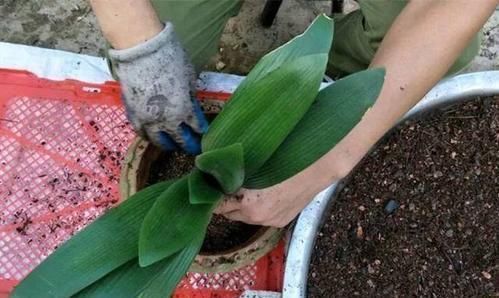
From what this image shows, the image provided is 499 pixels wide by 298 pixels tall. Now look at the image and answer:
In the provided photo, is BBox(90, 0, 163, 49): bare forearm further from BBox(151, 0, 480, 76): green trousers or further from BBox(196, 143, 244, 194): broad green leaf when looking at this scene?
BBox(196, 143, 244, 194): broad green leaf

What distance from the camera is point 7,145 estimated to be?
1.26m

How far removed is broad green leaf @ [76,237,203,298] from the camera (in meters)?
0.75

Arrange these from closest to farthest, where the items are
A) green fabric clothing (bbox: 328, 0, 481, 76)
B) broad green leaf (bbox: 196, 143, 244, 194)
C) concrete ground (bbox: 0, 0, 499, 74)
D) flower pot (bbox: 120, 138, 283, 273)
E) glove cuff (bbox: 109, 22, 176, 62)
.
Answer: broad green leaf (bbox: 196, 143, 244, 194) → glove cuff (bbox: 109, 22, 176, 62) → flower pot (bbox: 120, 138, 283, 273) → green fabric clothing (bbox: 328, 0, 481, 76) → concrete ground (bbox: 0, 0, 499, 74)

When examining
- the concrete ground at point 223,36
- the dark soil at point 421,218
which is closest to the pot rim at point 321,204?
the dark soil at point 421,218

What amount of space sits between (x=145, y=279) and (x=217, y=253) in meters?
0.30

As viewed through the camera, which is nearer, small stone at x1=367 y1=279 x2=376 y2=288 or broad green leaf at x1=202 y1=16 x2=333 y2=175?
broad green leaf at x1=202 y1=16 x2=333 y2=175

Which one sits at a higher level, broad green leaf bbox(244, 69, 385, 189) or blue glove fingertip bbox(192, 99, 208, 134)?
broad green leaf bbox(244, 69, 385, 189)

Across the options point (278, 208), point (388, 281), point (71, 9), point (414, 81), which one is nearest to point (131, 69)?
point (278, 208)

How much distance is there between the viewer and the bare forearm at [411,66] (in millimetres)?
939

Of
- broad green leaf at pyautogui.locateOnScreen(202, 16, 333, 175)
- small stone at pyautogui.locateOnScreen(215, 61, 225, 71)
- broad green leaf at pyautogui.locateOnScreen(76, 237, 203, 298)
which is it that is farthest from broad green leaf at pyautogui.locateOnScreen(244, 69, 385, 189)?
small stone at pyautogui.locateOnScreen(215, 61, 225, 71)

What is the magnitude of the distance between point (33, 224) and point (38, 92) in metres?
0.26

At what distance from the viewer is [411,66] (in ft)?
3.11

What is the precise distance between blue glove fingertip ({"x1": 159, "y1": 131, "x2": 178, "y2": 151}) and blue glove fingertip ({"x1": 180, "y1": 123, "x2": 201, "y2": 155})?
0.07 ft

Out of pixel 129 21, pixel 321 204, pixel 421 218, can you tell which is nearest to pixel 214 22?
pixel 129 21
